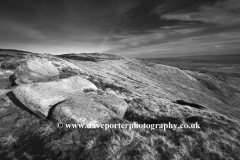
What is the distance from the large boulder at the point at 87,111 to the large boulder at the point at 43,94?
2.51 ft

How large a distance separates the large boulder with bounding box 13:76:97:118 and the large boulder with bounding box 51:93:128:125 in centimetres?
77

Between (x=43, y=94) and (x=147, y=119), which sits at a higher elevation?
(x=43, y=94)

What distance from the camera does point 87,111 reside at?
7.07 m

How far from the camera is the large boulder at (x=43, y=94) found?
7289mm

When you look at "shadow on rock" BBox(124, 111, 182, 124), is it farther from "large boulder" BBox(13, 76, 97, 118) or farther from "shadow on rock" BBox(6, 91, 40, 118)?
"shadow on rock" BBox(6, 91, 40, 118)

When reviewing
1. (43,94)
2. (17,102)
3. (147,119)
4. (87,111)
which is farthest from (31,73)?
(147,119)

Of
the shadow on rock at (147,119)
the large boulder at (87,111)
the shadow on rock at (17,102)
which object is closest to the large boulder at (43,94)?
the shadow on rock at (17,102)

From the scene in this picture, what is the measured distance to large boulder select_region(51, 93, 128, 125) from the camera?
22.1 ft

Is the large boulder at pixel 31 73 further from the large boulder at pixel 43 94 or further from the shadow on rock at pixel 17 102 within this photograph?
the large boulder at pixel 43 94

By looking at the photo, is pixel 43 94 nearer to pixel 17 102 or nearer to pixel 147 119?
pixel 17 102

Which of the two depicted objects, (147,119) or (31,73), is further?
(31,73)

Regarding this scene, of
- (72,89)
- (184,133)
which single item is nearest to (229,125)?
(184,133)

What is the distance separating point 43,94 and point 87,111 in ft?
11.1

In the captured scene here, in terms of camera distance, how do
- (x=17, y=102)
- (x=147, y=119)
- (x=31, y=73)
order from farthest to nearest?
(x=31, y=73) < (x=147, y=119) < (x=17, y=102)
